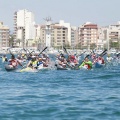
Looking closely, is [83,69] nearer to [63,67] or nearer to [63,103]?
[63,67]

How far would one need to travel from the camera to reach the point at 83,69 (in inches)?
1735

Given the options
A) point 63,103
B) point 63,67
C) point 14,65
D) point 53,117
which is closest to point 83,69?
point 63,67

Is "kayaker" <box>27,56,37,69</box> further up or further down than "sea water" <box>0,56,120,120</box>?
further up

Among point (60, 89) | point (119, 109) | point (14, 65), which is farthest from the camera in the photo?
point (14, 65)

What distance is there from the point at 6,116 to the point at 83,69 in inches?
1043

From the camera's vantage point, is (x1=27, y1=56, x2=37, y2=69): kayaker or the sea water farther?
(x1=27, y1=56, x2=37, y2=69): kayaker

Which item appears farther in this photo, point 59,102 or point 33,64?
point 33,64

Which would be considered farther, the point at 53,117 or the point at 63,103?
the point at 63,103

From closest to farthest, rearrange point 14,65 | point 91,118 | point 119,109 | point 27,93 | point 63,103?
point 91,118
point 119,109
point 63,103
point 27,93
point 14,65

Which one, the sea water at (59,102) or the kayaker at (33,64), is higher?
the kayaker at (33,64)

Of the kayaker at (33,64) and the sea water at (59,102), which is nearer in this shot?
the sea water at (59,102)

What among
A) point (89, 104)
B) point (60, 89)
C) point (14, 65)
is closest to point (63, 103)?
point (89, 104)

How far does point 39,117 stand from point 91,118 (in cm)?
172

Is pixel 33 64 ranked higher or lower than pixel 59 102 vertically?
higher
